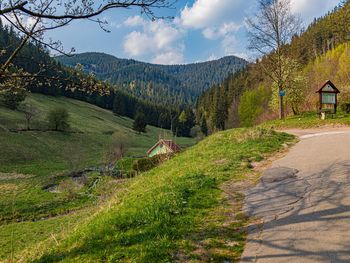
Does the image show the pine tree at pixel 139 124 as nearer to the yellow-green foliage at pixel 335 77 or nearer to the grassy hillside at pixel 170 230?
the yellow-green foliage at pixel 335 77

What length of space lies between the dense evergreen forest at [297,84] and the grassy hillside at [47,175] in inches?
673

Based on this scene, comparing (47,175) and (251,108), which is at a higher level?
(251,108)

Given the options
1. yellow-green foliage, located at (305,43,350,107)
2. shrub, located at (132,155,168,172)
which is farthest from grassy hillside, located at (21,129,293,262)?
yellow-green foliage, located at (305,43,350,107)

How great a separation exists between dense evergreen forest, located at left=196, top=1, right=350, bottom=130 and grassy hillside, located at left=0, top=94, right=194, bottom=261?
56.1 ft

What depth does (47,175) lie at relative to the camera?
135ft

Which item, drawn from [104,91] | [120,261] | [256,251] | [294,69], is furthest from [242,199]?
[294,69]

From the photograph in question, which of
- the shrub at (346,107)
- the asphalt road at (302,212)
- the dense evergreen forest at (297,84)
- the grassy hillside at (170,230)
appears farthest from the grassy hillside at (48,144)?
the grassy hillside at (170,230)

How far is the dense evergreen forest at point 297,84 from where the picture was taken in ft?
101

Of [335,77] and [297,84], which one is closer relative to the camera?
[297,84]

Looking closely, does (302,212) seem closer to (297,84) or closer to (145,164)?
(145,164)

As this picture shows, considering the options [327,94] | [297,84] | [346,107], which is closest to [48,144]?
[297,84]

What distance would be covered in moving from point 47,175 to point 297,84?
31.6 m

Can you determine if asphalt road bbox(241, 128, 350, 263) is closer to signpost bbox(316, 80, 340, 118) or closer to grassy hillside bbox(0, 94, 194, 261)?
grassy hillside bbox(0, 94, 194, 261)

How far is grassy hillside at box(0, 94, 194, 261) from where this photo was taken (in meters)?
17.6
